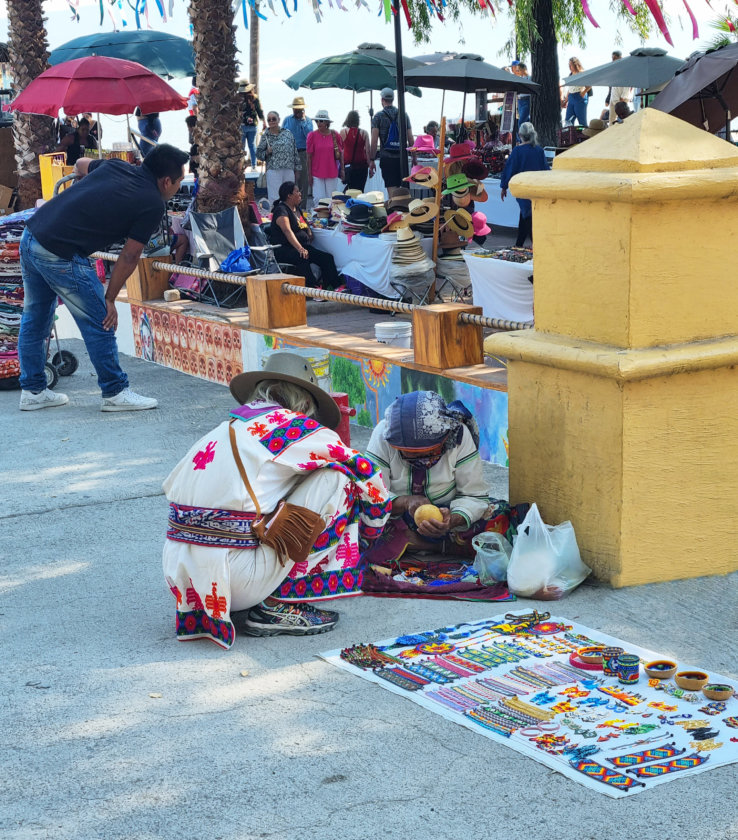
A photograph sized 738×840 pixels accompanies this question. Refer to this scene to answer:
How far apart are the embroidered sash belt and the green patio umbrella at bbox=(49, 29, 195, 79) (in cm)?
1644

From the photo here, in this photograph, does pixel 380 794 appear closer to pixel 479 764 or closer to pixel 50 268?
pixel 479 764

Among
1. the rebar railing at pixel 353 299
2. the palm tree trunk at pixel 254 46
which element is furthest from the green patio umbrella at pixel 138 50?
the palm tree trunk at pixel 254 46

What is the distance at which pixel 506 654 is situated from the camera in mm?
4164

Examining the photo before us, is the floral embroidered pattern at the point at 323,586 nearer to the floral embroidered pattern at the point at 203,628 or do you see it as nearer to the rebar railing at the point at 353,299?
the floral embroidered pattern at the point at 203,628

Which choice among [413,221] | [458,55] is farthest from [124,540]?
[458,55]

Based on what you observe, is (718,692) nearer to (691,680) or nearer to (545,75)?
(691,680)

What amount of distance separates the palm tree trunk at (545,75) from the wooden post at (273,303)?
46.0ft

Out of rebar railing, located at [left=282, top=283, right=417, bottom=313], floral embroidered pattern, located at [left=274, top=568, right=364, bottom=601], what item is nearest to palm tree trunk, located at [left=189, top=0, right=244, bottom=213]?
rebar railing, located at [left=282, top=283, right=417, bottom=313]

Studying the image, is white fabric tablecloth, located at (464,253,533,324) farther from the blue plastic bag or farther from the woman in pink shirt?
the woman in pink shirt

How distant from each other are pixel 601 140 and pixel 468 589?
1875 mm

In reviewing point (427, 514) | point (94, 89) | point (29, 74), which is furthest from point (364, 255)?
point (29, 74)

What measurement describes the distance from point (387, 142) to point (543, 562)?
14314 millimetres

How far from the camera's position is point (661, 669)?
3.88m

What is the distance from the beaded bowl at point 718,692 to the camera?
369 cm
